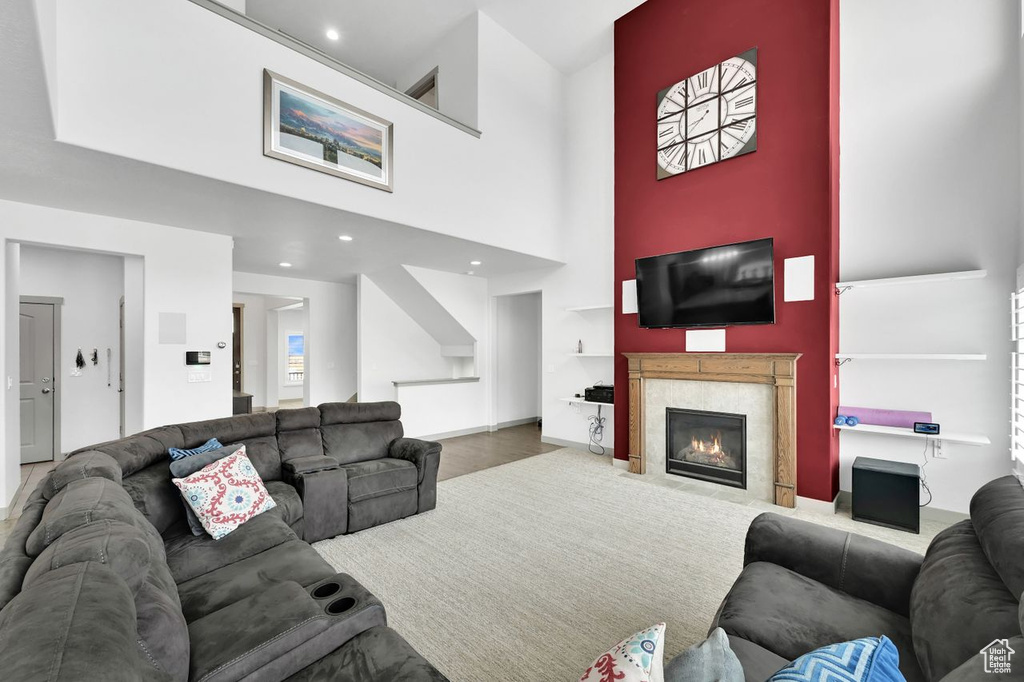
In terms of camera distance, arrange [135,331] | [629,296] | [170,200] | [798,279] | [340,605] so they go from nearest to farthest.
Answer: [340,605]
[170,200]
[798,279]
[135,331]
[629,296]

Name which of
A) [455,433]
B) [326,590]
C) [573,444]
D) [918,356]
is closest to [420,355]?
[455,433]

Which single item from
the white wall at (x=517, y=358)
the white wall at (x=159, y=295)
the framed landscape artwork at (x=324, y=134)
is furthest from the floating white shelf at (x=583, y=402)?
the white wall at (x=159, y=295)

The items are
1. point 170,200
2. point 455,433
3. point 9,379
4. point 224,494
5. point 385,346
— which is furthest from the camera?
point 385,346

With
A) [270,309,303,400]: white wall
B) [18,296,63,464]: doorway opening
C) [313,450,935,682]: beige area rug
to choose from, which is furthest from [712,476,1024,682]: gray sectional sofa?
[270,309,303,400]: white wall

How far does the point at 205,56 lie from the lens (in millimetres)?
3072

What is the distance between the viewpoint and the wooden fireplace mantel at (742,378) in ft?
13.0

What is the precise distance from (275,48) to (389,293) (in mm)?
4215

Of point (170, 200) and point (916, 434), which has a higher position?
point (170, 200)

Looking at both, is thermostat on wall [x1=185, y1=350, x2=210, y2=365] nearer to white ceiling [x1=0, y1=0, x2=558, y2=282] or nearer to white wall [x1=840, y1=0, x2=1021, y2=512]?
white ceiling [x1=0, y1=0, x2=558, y2=282]

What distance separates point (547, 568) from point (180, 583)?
1.91m

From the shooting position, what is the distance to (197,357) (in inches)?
177

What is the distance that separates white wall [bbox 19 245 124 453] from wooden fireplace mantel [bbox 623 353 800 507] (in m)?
6.35

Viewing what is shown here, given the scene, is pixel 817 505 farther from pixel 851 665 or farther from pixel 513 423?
pixel 513 423

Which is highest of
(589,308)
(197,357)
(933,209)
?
(933,209)
